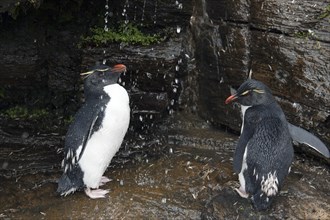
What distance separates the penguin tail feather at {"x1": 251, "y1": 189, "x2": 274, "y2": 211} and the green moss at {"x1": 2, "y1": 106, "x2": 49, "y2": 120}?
242 centimetres

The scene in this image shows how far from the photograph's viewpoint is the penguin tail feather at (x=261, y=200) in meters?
4.45

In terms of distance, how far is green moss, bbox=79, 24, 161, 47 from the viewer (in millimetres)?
5621

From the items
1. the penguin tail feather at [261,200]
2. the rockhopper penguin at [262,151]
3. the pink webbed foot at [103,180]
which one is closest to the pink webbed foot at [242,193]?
the rockhopper penguin at [262,151]

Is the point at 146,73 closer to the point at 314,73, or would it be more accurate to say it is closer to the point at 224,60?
the point at 224,60

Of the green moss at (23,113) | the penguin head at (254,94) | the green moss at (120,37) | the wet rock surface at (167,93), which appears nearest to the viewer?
the penguin head at (254,94)

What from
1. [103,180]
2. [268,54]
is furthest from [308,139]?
[103,180]

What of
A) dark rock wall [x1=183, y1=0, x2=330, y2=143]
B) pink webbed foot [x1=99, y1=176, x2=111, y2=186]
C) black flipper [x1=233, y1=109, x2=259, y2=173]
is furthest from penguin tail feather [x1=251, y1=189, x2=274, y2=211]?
pink webbed foot [x1=99, y1=176, x2=111, y2=186]

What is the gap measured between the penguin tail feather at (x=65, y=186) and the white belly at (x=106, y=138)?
0.12 m

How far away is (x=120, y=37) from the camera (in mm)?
5637

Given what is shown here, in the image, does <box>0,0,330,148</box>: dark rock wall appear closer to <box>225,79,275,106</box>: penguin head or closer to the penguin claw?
<box>225,79,275,106</box>: penguin head

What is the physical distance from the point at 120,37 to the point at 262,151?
73.8 inches

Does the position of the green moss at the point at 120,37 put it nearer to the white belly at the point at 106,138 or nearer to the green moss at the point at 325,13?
the white belly at the point at 106,138

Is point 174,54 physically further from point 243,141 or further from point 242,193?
point 242,193

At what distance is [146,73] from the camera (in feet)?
18.9
